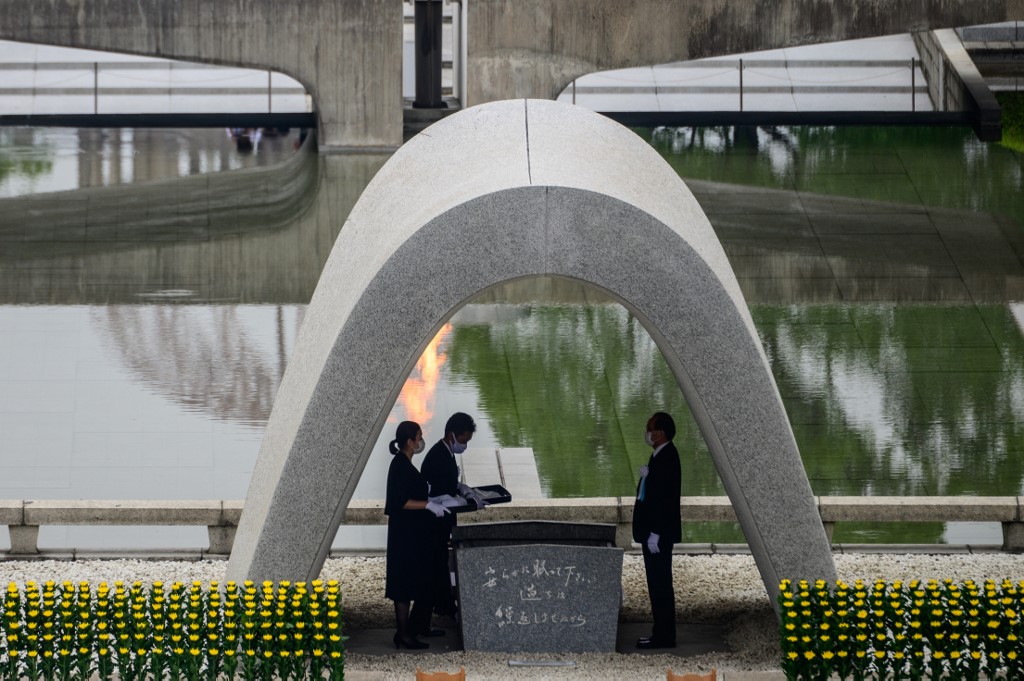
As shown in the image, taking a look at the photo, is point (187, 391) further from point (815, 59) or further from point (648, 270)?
point (815, 59)

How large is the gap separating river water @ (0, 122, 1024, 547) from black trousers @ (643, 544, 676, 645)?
148 inches

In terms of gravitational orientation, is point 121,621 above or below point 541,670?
above

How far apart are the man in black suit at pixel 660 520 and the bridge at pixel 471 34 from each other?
17.4 m

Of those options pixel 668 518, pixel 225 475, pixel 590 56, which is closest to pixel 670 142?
pixel 590 56

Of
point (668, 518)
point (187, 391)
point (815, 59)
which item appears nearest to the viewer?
point (668, 518)

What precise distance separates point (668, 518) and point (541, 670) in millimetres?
1487

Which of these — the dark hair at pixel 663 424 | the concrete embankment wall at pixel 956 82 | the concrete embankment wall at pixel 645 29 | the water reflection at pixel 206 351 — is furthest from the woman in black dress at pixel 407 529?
the concrete embankment wall at pixel 956 82

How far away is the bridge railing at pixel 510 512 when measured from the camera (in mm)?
13820

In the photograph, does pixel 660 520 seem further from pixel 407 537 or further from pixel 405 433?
pixel 405 433

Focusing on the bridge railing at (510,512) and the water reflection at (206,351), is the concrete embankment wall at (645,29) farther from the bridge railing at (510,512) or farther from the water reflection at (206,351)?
the bridge railing at (510,512)

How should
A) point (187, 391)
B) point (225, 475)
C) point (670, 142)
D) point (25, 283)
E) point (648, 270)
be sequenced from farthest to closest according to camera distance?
point (670, 142)
point (25, 283)
point (187, 391)
point (225, 475)
point (648, 270)

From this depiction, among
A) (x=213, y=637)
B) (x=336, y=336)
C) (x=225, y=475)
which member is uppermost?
(x=336, y=336)

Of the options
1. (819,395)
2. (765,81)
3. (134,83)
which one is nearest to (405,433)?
(819,395)

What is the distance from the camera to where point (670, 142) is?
101 ft
